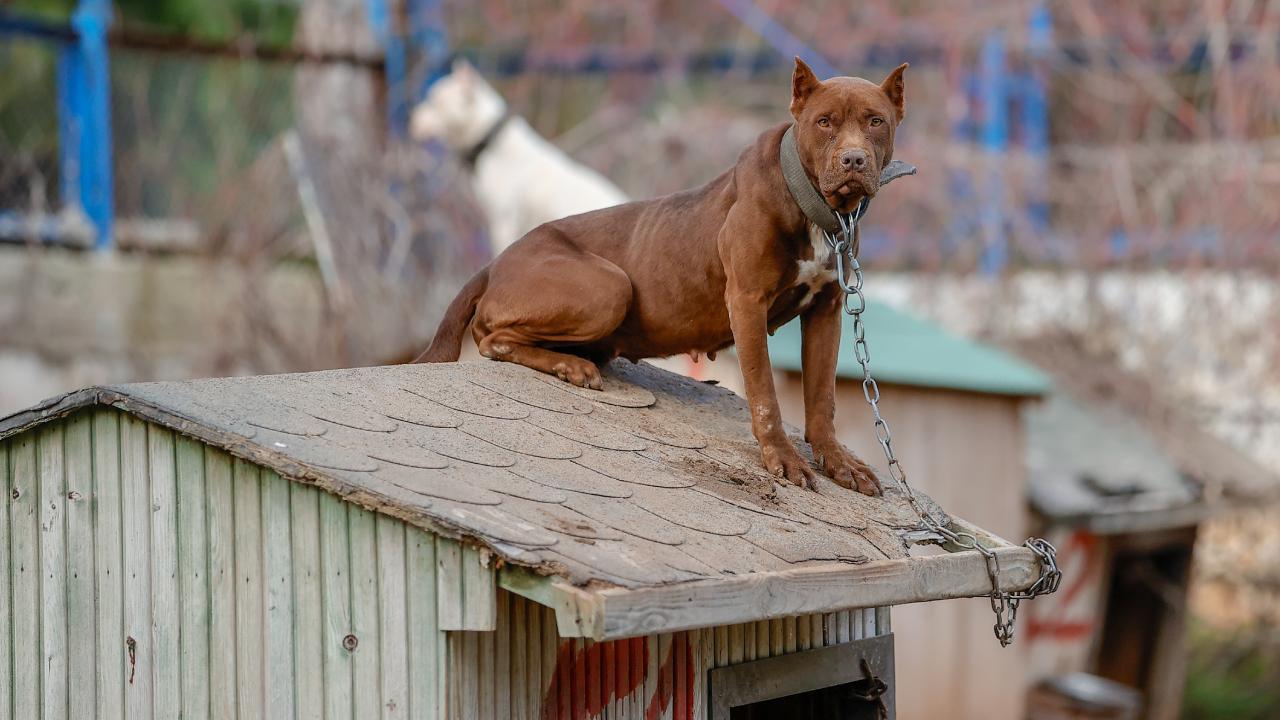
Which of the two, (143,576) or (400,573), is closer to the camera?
(400,573)

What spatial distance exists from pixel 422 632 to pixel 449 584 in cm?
14

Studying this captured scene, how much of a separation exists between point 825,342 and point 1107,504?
5.22m

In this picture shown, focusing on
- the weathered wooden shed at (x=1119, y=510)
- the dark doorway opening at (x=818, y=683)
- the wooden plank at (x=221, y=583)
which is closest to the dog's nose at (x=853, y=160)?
the dark doorway opening at (x=818, y=683)

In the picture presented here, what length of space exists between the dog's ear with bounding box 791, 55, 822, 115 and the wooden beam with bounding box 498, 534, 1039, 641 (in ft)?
4.12

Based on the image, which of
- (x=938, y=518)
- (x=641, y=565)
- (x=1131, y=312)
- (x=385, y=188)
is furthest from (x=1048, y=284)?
(x=641, y=565)

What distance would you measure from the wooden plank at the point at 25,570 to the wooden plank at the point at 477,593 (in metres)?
1.39

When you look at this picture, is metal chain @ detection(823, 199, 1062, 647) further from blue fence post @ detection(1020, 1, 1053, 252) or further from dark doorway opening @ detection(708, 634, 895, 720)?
blue fence post @ detection(1020, 1, 1053, 252)

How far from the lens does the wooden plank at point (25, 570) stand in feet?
13.1

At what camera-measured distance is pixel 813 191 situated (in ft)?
13.5

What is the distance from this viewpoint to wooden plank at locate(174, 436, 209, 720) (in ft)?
12.1

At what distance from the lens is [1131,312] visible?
1087 cm

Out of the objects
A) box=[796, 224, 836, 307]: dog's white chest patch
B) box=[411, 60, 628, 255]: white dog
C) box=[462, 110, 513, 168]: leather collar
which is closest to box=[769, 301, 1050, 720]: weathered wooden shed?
box=[411, 60, 628, 255]: white dog

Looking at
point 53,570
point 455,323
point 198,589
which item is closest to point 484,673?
point 198,589

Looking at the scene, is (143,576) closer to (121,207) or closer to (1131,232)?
(121,207)
